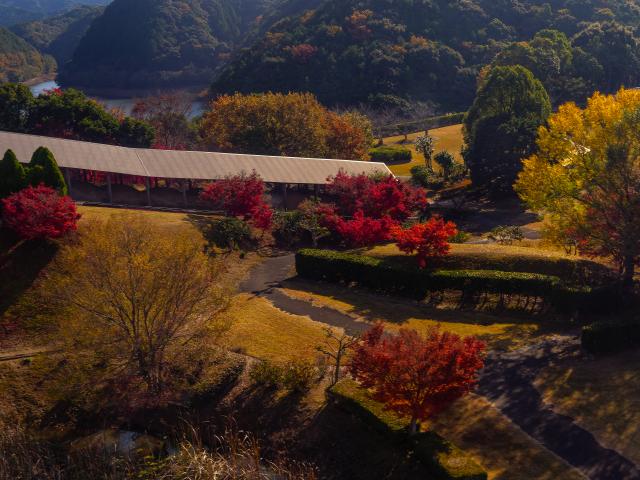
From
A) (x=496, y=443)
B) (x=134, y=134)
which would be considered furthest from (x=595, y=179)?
(x=134, y=134)

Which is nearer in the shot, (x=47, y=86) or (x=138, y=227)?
(x=138, y=227)

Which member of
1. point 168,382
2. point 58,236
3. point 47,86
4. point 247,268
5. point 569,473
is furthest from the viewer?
point 47,86

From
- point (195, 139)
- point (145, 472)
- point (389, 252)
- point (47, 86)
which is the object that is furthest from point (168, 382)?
point (47, 86)

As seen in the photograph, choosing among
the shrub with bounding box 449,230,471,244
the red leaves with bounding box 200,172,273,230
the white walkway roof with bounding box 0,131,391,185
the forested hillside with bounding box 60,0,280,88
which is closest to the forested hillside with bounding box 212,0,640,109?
the white walkway roof with bounding box 0,131,391,185

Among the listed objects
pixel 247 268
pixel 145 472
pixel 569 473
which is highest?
pixel 247 268

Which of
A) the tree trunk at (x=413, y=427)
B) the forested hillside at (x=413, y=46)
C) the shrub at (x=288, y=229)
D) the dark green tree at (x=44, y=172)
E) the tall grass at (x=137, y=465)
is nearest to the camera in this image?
the tall grass at (x=137, y=465)

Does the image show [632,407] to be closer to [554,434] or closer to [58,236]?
[554,434]

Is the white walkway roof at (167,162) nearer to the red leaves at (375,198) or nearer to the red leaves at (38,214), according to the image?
the red leaves at (375,198)

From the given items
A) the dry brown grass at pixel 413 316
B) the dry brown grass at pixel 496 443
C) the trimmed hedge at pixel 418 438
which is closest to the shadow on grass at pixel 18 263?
the dry brown grass at pixel 413 316
